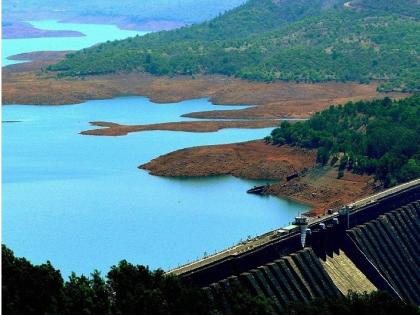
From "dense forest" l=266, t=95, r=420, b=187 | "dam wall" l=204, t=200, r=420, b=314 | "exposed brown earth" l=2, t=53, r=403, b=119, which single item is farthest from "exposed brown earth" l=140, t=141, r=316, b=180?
"dam wall" l=204, t=200, r=420, b=314

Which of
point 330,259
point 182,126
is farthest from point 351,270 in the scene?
point 182,126

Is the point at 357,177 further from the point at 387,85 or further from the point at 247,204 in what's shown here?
the point at 387,85

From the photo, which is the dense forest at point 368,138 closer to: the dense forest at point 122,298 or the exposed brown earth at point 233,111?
the exposed brown earth at point 233,111

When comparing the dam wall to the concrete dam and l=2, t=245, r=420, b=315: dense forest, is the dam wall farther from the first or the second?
l=2, t=245, r=420, b=315: dense forest

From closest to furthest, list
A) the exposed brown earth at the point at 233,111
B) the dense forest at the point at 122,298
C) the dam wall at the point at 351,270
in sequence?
the dense forest at the point at 122,298, the dam wall at the point at 351,270, the exposed brown earth at the point at 233,111

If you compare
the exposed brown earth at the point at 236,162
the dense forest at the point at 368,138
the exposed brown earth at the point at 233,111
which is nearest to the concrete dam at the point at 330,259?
the exposed brown earth at the point at 233,111

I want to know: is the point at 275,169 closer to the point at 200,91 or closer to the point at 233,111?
the point at 233,111

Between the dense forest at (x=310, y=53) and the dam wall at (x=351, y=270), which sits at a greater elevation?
the dense forest at (x=310, y=53)
